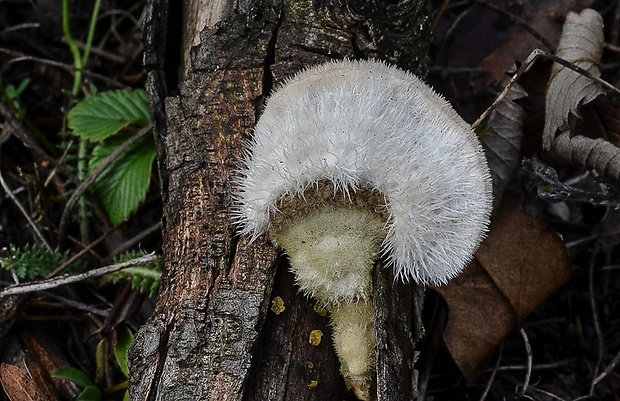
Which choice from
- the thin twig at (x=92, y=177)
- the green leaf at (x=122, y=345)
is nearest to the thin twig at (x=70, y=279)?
→ the green leaf at (x=122, y=345)

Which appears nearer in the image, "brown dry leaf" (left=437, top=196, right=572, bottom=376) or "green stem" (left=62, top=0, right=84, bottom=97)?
"brown dry leaf" (left=437, top=196, right=572, bottom=376)

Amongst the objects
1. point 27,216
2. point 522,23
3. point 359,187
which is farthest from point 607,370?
point 27,216

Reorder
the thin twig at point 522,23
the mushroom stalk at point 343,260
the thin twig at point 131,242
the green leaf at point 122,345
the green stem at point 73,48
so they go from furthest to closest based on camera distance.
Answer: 1. the green stem at point 73,48
2. the thin twig at point 522,23
3. the thin twig at point 131,242
4. the green leaf at point 122,345
5. the mushroom stalk at point 343,260

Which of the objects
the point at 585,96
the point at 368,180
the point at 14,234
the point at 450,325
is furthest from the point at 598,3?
the point at 14,234

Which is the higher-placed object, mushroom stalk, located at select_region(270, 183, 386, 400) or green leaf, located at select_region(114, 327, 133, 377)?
mushroom stalk, located at select_region(270, 183, 386, 400)

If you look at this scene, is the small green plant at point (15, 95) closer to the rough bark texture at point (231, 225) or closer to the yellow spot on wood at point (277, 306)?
the rough bark texture at point (231, 225)

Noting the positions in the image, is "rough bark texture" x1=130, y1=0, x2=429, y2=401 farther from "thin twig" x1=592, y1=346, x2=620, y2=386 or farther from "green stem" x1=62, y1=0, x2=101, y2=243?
"thin twig" x1=592, y1=346, x2=620, y2=386

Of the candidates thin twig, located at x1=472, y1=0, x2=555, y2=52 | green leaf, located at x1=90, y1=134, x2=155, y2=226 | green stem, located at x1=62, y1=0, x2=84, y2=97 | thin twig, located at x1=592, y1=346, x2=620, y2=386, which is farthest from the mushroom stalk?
green stem, located at x1=62, y1=0, x2=84, y2=97
